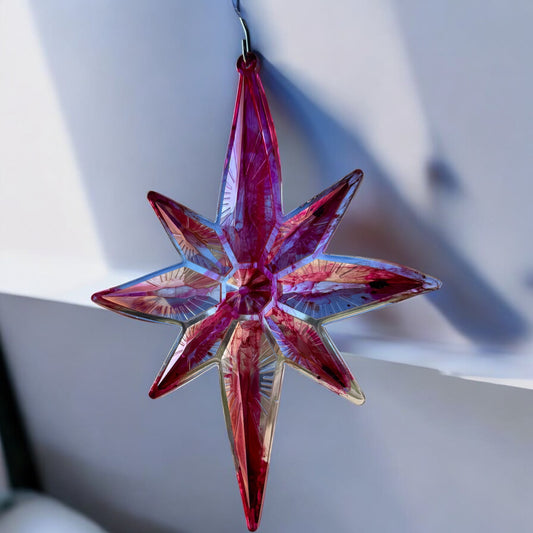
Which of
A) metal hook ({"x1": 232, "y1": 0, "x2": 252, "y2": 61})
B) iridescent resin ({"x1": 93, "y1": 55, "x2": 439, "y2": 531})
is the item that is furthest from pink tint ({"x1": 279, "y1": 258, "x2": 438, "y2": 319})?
metal hook ({"x1": 232, "y1": 0, "x2": 252, "y2": 61})

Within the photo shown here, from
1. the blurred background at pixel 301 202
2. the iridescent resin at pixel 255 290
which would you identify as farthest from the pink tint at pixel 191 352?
the blurred background at pixel 301 202

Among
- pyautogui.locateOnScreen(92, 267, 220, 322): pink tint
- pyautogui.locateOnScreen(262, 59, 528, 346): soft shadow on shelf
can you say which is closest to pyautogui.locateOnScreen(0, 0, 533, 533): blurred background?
pyautogui.locateOnScreen(262, 59, 528, 346): soft shadow on shelf

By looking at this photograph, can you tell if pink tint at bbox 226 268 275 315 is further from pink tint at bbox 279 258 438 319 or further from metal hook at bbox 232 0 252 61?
metal hook at bbox 232 0 252 61

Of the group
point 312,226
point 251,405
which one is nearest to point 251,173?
point 312,226

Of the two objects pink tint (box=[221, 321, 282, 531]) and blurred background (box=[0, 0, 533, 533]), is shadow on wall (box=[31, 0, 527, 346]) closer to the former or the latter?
blurred background (box=[0, 0, 533, 533])

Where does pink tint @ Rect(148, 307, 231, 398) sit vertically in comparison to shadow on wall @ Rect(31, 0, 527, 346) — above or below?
below

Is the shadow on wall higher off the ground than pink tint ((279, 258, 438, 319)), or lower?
higher

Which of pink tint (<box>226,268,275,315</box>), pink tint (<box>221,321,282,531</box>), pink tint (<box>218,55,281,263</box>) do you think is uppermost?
pink tint (<box>218,55,281,263</box>)
